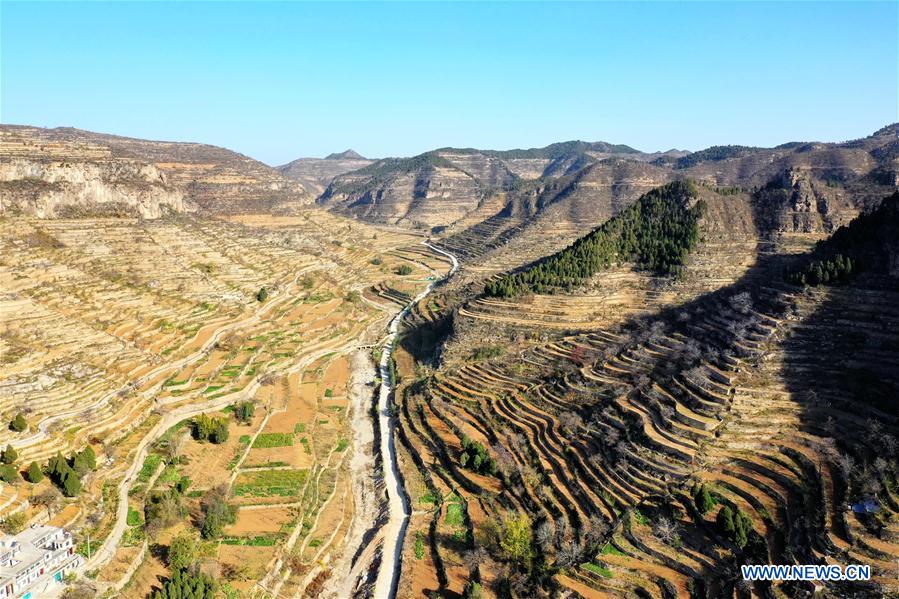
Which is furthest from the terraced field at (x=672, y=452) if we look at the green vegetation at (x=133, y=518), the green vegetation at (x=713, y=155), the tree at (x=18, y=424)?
Answer: the green vegetation at (x=713, y=155)

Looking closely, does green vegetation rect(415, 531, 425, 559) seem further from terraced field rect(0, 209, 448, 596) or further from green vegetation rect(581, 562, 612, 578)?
green vegetation rect(581, 562, 612, 578)

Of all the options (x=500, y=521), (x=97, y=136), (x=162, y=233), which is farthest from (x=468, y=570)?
(x=97, y=136)

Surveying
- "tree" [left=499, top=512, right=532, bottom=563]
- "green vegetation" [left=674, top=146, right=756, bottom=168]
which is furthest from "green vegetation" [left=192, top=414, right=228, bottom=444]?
"green vegetation" [left=674, top=146, right=756, bottom=168]

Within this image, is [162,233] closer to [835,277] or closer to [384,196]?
[835,277]

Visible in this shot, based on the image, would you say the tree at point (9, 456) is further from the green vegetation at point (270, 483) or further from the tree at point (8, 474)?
the green vegetation at point (270, 483)

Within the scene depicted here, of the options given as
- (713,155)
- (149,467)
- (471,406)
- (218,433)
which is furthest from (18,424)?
(713,155)

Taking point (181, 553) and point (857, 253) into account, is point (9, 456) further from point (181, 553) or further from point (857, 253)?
point (857, 253)
